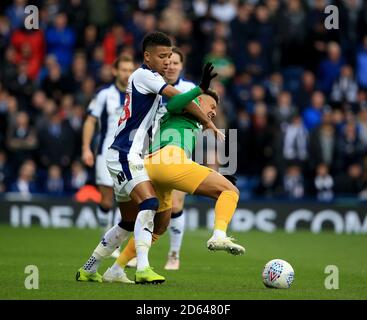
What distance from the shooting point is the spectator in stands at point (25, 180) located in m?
21.2

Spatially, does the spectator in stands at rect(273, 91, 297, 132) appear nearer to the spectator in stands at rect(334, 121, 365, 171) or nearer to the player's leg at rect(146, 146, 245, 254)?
the spectator in stands at rect(334, 121, 365, 171)

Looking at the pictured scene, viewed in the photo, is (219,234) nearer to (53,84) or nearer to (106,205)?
(106,205)

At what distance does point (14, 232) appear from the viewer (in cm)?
1880

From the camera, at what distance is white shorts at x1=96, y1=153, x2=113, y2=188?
14.9 metres

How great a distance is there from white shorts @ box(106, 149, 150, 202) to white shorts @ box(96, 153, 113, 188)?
4.68 meters

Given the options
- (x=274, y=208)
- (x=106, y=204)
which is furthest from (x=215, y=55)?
(x=106, y=204)

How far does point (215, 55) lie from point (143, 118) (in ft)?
42.6

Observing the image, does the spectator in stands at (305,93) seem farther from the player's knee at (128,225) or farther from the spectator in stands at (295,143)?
the player's knee at (128,225)

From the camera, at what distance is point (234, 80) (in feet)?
77.0

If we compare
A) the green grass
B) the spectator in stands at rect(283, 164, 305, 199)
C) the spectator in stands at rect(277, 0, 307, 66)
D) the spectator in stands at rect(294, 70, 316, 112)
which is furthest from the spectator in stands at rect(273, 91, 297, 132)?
the green grass

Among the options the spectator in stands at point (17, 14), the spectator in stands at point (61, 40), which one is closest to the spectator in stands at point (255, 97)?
the spectator in stands at point (61, 40)

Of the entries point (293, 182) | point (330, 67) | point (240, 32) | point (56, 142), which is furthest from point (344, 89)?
point (56, 142)

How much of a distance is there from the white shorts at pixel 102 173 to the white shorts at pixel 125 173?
4676mm

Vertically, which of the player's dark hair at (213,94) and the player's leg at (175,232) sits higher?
the player's dark hair at (213,94)
